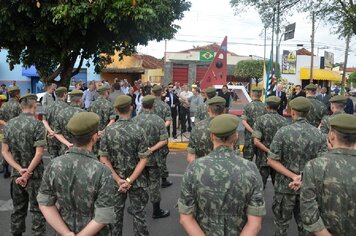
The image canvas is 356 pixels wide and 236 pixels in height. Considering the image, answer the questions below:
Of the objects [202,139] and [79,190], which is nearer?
[79,190]

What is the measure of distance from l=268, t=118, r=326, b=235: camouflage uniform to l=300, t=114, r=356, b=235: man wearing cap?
148 cm

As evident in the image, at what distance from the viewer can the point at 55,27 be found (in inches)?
394

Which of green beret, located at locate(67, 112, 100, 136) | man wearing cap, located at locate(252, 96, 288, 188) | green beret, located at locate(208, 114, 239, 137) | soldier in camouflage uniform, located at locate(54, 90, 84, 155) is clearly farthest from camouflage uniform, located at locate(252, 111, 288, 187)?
green beret, located at locate(67, 112, 100, 136)

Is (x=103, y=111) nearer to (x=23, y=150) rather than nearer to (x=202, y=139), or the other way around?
(x=23, y=150)

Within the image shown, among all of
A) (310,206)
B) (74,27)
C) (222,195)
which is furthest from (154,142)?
(74,27)

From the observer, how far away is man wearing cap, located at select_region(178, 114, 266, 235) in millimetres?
2848

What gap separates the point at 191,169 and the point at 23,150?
294cm

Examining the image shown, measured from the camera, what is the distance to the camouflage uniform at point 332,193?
2.88 metres

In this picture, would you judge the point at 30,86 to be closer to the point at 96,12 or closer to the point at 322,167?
the point at 96,12

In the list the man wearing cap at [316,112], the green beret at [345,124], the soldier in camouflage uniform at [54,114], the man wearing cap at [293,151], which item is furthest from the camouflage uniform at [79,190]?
the man wearing cap at [316,112]

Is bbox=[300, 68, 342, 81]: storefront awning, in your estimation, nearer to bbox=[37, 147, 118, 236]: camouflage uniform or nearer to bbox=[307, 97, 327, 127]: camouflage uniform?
bbox=[307, 97, 327, 127]: camouflage uniform

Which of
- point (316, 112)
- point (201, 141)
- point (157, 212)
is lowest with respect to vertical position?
point (157, 212)

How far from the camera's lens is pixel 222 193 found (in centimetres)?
284

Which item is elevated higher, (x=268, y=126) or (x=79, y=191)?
(x=268, y=126)
